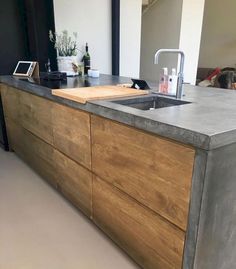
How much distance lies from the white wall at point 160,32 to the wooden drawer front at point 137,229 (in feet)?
10.3

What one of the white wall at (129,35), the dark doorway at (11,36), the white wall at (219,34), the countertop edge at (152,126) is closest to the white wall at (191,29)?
the white wall at (129,35)

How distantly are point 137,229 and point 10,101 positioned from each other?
1.88m

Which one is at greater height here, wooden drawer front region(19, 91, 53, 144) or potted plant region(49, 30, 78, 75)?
potted plant region(49, 30, 78, 75)

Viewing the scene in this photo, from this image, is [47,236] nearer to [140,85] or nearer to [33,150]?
[33,150]

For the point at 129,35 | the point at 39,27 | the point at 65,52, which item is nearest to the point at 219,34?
the point at 129,35

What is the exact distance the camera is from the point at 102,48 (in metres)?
3.07

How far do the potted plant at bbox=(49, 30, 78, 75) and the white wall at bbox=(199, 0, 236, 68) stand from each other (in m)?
3.98

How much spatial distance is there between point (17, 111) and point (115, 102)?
138 cm

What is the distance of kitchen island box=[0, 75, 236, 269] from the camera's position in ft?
2.81

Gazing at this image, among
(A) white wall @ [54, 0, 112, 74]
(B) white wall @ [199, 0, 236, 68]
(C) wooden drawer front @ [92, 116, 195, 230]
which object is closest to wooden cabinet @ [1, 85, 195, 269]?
(C) wooden drawer front @ [92, 116, 195, 230]

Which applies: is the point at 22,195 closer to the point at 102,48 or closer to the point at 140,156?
the point at 140,156

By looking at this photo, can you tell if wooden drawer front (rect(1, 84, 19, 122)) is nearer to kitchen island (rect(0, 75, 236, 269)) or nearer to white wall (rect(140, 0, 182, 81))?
kitchen island (rect(0, 75, 236, 269))

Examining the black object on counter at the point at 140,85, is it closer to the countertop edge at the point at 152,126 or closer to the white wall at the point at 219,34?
the countertop edge at the point at 152,126

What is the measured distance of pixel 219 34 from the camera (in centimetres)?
541
